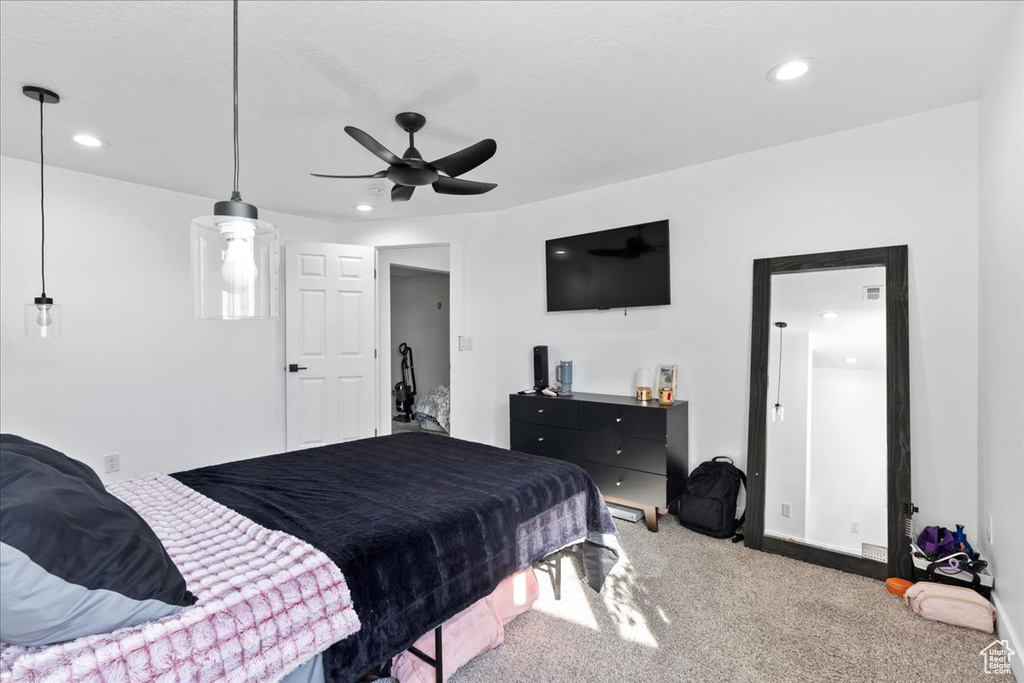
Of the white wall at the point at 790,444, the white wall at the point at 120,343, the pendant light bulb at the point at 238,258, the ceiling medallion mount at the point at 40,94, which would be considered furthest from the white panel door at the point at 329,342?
the white wall at the point at 790,444

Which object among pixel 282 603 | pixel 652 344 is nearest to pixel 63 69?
pixel 282 603

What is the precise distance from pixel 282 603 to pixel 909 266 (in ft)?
10.8

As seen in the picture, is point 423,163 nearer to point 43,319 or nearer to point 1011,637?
point 43,319

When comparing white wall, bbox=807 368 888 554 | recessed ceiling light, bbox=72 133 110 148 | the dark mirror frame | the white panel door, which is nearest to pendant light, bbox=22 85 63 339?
recessed ceiling light, bbox=72 133 110 148

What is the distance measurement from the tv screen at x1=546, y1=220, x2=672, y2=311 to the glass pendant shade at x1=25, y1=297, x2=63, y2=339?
3232 mm

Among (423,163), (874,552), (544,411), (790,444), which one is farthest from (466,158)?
(874,552)

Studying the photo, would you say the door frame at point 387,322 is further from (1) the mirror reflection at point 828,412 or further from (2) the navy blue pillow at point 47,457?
(2) the navy blue pillow at point 47,457

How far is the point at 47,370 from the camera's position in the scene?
11.1ft

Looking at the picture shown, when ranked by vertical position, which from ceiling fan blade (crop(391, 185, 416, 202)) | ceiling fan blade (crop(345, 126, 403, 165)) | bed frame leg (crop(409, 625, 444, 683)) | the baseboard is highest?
ceiling fan blade (crop(345, 126, 403, 165))

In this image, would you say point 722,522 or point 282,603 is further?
point 722,522

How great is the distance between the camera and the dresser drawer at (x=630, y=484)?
10.5 feet

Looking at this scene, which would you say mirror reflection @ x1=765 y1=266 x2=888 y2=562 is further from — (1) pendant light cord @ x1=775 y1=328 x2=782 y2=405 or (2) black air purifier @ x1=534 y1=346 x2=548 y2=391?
(2) black air purifier @ x1=534 y1=346 x2=548 y2=391

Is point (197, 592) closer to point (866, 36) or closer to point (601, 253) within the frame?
point (866, 36)

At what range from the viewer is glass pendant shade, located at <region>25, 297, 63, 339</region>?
8.45 feet
